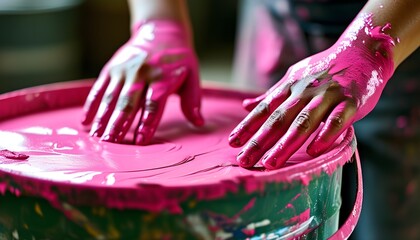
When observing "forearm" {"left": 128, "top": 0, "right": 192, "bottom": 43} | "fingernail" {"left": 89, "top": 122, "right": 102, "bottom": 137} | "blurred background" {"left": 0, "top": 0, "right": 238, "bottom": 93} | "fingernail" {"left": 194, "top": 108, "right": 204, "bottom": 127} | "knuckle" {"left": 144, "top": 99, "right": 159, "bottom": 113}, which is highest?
"forearm" {"left": 128, "top": 0, "right": 192, "bottom": 43}

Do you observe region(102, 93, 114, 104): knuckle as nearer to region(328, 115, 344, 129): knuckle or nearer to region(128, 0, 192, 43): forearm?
region(128, 0, 192, 43): forearm

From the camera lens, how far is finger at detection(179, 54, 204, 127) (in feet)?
3.51

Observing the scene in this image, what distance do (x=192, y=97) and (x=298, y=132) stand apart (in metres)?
0.30

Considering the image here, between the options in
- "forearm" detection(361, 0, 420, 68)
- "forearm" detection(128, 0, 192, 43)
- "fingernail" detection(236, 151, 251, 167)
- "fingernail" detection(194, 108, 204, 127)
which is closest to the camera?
"fingernail" detection(236, 151, 251, 167)

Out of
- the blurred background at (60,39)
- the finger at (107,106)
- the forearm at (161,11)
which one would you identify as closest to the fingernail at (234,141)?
the finger at (107,106)

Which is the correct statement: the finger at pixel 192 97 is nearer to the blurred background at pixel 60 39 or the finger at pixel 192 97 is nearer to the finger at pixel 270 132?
the finger at pixel 270 132

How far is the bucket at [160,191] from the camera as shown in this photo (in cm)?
72

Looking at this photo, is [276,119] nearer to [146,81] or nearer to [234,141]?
[234,141]

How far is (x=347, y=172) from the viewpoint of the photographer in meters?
1.17

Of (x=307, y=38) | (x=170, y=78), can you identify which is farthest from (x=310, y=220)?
(x=307, y=38)

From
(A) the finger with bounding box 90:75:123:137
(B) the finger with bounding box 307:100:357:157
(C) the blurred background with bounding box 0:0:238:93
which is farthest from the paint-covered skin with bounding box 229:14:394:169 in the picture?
(C) the blurred background with bounding box 0:0:238:93

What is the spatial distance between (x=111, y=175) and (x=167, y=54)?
37cm

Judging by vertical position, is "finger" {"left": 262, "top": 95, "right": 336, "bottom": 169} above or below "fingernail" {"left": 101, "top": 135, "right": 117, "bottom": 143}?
above

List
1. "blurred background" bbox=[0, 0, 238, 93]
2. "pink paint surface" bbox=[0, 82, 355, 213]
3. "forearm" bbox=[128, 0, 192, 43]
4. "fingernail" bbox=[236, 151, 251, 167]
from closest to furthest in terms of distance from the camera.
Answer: "pink paint surface" bbox=[0, 82, 355, 213] < "fingernail" bbox=[236, 151, 251, 167] < "forearm" bbox=[128, 0, 192, 43] < "blurred background" bbox=[0, 0, 238, 93]
